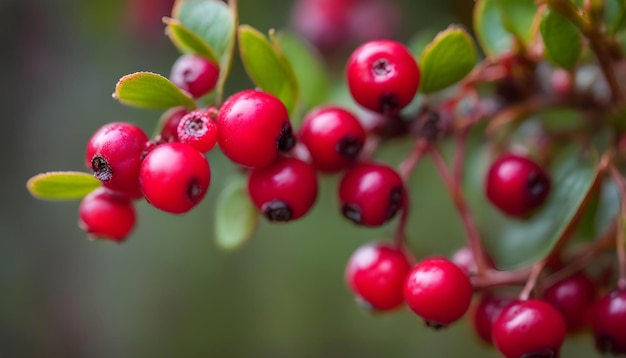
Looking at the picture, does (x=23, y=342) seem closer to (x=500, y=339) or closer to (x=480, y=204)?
(x=480, y=204)

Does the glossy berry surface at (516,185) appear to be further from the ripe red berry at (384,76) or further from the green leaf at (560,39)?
the ripe red berry at (384,76)

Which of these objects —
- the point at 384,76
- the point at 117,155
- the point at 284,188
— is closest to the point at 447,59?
the point at 384,76

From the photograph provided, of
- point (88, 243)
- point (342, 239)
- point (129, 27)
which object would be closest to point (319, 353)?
point (342, 239)

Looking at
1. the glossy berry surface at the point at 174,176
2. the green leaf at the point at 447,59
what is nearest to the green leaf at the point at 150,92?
the glossy berry surface at the point at 174,176

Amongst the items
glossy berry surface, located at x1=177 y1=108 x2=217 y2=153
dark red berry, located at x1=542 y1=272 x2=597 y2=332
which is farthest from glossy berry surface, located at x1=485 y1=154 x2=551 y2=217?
glossy berry surface, located at x1=177 y1=108 x2=217 y2=153

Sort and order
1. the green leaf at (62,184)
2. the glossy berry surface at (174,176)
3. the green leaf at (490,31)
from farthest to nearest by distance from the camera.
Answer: the green leaf at (490,31) → the green leaf at (62,184) → the glossy berry surface at (174,176)

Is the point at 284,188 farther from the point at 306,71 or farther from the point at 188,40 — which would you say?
the point at 306,71

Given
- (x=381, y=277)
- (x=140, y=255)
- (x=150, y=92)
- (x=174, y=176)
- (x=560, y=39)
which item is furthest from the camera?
(x=140, y=255)
